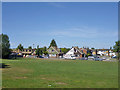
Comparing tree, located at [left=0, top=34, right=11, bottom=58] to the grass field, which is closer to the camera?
the grass field

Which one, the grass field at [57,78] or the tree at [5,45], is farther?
the tree at [5,45]

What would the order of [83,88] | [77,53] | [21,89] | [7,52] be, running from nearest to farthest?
1. [21,89]
2. [83,88]
3. [7,52]
4. [77,53]

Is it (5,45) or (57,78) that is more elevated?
(5,45)

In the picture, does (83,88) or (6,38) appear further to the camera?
(6,38)

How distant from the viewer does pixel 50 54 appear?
99.4 metres

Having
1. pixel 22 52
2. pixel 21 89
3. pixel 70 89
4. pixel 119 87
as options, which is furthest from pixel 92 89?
Answer: pixel 22 52

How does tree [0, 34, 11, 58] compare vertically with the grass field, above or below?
above

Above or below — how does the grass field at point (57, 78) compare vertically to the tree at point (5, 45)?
below

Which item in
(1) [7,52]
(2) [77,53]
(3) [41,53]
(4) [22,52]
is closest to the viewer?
(1) [7,52]

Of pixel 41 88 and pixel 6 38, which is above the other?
pixel 6 38

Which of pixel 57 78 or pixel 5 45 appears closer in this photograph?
pixel 57 78

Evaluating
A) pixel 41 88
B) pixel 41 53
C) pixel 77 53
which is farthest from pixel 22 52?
pixel 41 88

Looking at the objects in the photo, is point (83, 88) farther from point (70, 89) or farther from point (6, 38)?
point (6, 38)

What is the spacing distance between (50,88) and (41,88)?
0.65 metres
